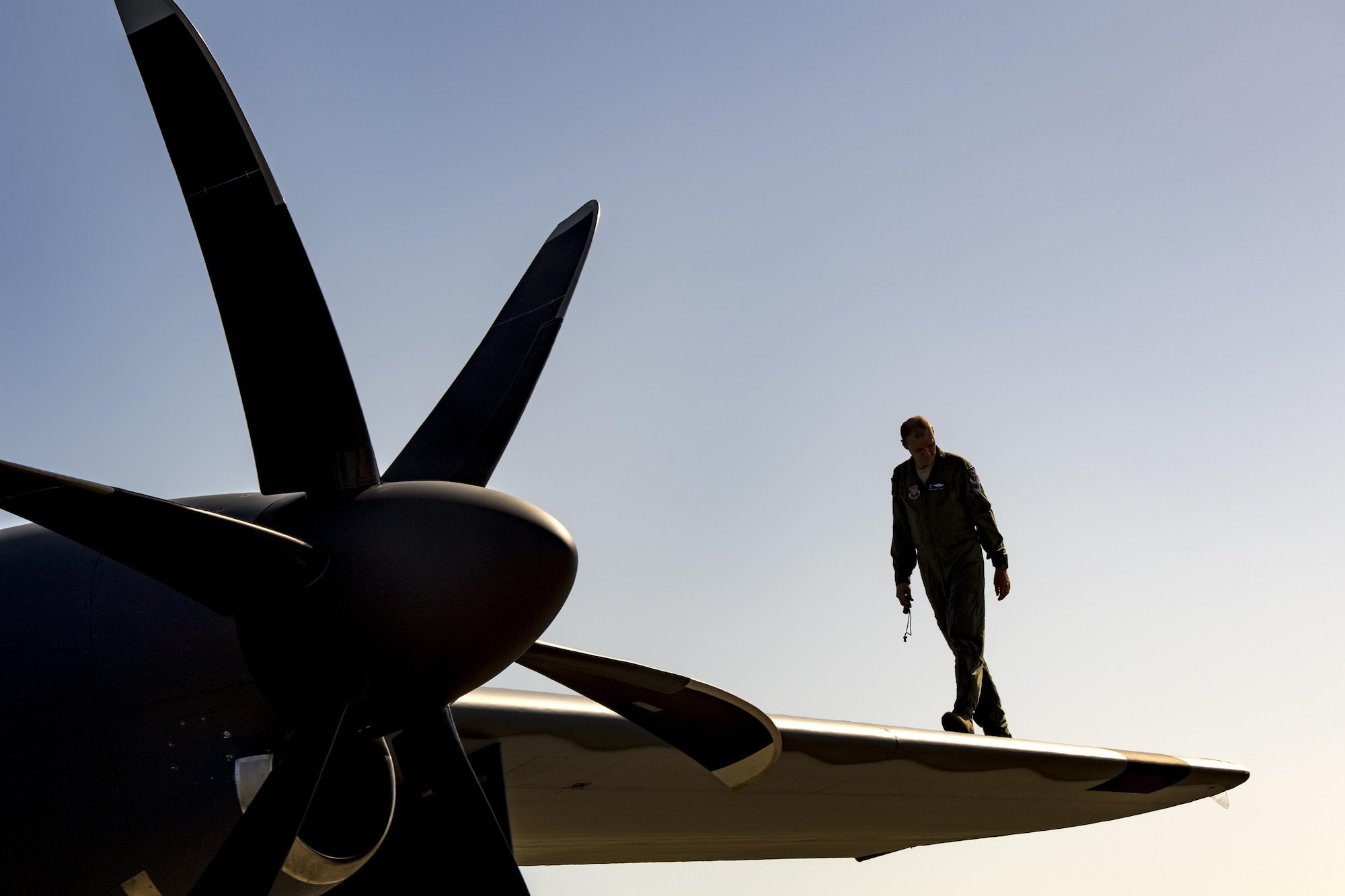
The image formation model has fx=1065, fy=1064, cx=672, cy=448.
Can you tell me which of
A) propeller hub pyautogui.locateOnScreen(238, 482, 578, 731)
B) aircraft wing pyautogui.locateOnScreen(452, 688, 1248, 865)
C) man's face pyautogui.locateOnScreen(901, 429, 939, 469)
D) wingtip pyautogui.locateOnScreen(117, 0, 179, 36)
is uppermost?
wingtip pyautogui.locateOnScreen(117, 0, 179, 36)

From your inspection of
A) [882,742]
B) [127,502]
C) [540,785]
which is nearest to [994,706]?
[882,742]

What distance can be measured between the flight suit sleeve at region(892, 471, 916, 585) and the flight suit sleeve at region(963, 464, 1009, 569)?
61 cm

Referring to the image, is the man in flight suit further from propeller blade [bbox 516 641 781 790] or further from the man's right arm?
propeller blade [bbox 516 641 781 790]

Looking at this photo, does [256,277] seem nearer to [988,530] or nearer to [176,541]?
[176,541]

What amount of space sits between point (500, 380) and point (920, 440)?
13.0 ft

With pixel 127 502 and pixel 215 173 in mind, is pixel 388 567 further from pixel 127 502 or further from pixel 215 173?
pixel 215 173

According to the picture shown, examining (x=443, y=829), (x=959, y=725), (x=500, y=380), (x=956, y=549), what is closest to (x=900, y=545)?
(x=956, y=549)

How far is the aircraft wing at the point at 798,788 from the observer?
22.6ft

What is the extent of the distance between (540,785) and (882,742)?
243 centimetres

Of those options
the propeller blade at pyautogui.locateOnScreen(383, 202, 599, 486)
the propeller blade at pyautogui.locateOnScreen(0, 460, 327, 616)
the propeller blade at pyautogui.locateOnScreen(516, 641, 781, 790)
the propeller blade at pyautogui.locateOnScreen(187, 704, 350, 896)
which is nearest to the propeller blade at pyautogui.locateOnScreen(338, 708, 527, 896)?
the propeller blade at pyautogui.locateOnScreen(187, 704, 350, 896)

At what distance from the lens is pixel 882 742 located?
Answer: 7609 millimetres

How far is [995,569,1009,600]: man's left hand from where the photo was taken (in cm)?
→ 786

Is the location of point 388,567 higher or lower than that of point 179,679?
higher

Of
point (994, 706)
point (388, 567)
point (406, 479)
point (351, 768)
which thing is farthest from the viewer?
point (994, 706)
